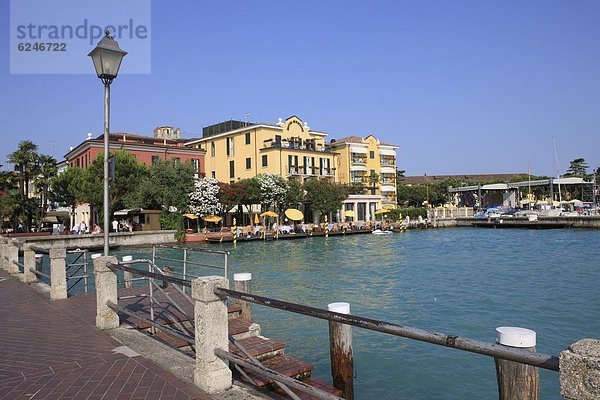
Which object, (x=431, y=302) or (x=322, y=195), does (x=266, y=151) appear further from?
(x=431, y=302)

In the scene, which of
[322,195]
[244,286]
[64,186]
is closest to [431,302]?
[244,286]

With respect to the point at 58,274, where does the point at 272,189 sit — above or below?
above

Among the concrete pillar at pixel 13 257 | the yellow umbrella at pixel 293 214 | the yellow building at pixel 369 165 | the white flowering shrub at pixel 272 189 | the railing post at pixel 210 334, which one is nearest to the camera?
the railing post at pixel 210 334

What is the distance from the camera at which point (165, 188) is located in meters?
44.6

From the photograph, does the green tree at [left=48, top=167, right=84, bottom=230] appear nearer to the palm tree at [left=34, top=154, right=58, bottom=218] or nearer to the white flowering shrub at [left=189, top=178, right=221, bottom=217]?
the palm tree at [left=34, top=154, right=58, bottom=218]

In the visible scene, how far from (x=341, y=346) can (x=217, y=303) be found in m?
3.11

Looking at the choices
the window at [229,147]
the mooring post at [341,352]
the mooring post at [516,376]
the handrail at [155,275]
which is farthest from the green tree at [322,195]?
the mooring post at [516,376]

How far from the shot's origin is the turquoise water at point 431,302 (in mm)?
9797

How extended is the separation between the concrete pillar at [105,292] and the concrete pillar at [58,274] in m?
3.50

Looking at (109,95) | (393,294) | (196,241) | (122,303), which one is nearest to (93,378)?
(122,303)

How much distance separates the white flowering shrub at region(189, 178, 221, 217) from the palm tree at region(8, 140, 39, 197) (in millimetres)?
15188

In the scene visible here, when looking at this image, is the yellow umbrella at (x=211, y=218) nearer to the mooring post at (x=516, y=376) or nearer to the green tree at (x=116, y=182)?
the green tree at (x=116, y=182)

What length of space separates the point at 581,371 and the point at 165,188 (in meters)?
44.6

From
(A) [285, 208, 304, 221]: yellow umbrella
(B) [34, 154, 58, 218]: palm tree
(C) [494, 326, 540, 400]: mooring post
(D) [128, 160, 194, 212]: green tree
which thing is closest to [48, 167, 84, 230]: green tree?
(B) [34, 154, 58, 218]: palm tree
